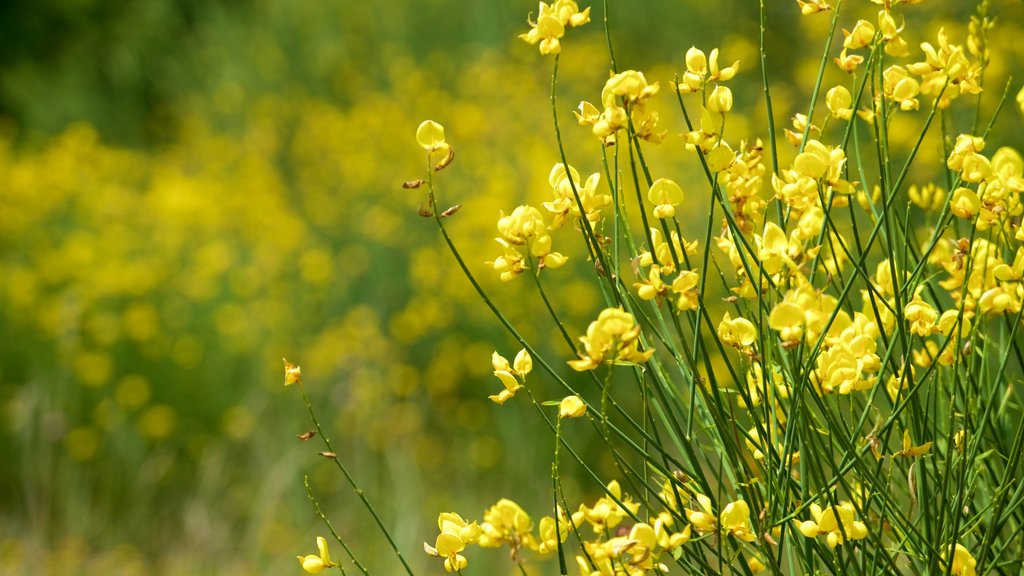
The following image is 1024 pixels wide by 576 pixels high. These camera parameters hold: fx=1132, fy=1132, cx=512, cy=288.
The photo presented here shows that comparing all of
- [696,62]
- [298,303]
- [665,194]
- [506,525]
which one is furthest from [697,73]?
[298,303]

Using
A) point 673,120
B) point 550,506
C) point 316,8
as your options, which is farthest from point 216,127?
point 550,506

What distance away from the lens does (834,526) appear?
92cm

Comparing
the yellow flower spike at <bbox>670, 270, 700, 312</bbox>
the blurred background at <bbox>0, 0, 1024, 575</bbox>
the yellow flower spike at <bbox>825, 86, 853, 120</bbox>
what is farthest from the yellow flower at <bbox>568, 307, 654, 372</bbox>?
the blurred background at <bbox>0, 0, 1024, 575</bbox>

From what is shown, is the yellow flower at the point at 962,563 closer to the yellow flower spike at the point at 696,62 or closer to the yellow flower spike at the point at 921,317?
the yellow flower spike at the point at 921,317

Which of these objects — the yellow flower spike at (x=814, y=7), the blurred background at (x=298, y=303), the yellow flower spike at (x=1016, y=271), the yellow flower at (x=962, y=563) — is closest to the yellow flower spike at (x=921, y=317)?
the yellow flower spike at (x=1016, y=271)

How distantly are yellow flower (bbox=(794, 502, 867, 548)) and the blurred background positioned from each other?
6.32 ft

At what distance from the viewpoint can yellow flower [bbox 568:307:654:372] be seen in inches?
30.7

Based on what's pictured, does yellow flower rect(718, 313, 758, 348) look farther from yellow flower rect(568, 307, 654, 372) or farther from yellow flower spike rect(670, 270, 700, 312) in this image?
yellow flower rect(568, 307, 654, 372)

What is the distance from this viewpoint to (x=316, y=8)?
738cm

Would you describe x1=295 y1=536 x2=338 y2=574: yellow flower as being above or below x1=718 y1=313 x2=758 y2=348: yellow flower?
below

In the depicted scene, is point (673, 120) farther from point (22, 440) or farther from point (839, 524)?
point (839, 524)

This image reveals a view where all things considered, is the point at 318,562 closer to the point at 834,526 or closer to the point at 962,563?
the point at 834,526

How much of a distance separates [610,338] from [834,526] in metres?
0.28

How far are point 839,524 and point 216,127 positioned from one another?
21.6ft
